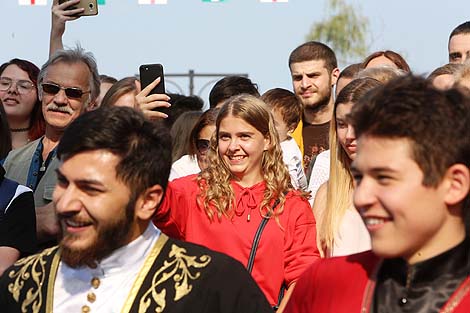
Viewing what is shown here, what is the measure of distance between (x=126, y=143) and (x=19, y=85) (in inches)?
137

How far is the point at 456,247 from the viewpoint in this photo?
312 centimetres

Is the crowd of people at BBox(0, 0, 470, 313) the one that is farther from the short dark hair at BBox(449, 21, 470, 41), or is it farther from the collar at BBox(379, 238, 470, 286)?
the short dark hair at BBox(449, 21, 470, 41)

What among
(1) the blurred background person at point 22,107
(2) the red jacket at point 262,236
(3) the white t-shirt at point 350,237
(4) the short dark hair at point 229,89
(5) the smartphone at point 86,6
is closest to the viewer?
(3) the white t-shirt at point 350,237

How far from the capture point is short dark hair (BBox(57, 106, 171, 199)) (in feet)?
11.9

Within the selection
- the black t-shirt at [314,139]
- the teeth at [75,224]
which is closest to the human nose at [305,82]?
the black t-shirt at [314,139]

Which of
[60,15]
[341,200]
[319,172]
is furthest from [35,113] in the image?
[341,200]

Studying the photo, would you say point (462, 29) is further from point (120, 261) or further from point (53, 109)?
point (120, 261)

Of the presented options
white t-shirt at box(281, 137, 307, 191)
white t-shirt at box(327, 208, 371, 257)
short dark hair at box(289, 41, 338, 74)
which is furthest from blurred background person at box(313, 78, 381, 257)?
short dark hair at box(289, 41, 338, 74)

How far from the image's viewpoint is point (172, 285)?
367 centimetres

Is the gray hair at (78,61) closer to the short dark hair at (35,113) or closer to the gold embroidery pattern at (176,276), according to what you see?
the short dark hair at (35,113)

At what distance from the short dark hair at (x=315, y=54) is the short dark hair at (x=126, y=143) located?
4.35 meters

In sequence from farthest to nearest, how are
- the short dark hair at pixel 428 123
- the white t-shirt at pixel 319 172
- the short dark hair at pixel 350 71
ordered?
the short dark hair at pixel 350 71, the white t-shirt at pixel 319 172, the short dark hair at pixel 428 123

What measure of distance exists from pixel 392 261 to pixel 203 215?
7.49ft

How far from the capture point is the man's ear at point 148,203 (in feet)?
12.1
